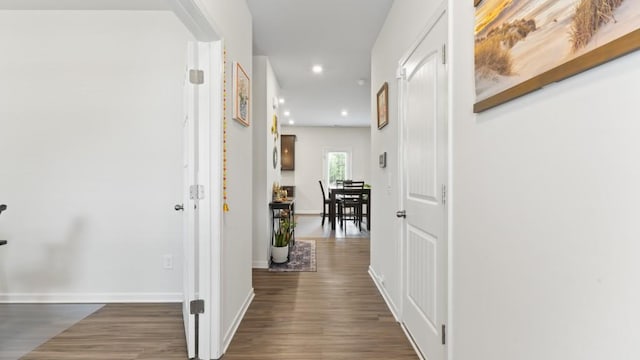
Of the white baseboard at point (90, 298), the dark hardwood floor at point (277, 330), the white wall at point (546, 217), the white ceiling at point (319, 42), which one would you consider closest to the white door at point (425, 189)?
the white wall at point (546, 217)

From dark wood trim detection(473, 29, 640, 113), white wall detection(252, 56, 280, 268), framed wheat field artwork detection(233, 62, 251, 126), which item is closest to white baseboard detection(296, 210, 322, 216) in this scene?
white wall detection(252, 56, 280, 268)

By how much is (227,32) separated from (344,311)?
235 centimetres

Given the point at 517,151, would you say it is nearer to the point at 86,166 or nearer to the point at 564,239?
the point at 564,239

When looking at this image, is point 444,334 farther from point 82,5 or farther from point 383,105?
point 82,5

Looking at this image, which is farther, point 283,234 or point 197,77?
point 283,234

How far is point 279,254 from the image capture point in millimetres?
3953

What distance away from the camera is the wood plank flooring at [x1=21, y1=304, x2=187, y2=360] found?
1.99m

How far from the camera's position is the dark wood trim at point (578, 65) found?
2.11 feet

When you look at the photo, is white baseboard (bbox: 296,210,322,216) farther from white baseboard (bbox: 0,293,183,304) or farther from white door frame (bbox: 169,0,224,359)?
white door frame (bbox: 169,0,224,359)

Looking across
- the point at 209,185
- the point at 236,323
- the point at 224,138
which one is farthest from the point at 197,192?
the point at 236,323

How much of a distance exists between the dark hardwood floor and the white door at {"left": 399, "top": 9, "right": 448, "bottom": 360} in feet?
1.06

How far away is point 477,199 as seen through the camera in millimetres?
1300

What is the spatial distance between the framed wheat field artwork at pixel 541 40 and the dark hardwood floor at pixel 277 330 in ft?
5.62

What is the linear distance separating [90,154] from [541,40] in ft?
11.0
